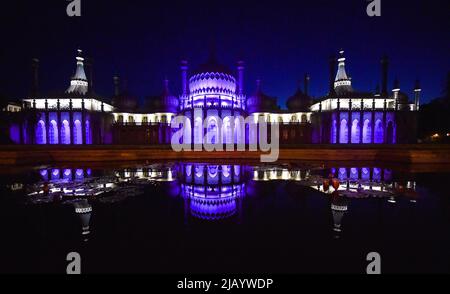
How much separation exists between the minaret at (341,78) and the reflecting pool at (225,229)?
46011mm

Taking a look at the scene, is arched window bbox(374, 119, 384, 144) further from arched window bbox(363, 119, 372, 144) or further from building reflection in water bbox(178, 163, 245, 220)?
building reflection in water bbox(178, 163, 245, 220)

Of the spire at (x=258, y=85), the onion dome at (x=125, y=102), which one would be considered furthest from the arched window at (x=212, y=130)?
the onion dome at (x=125, y=102)

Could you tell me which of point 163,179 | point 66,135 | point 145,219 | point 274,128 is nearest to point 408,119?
point 274,128

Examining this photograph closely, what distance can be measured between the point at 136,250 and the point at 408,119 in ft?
168

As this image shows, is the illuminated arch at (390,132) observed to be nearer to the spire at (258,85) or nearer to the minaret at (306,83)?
the minaret at (306,83)

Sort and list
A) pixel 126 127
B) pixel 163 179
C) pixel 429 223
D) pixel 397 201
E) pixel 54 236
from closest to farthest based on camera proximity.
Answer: pixel 54 236
pixel 429 223
pixel 397 201
pixel 163 179
pixel 126 127

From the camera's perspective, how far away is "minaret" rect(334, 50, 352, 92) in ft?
163

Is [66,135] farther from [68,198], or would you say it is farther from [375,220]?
[375,220]

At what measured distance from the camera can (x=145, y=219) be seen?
5723 mm

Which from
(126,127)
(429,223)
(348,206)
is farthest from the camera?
(126,127)

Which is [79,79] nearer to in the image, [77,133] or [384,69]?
[77,133]

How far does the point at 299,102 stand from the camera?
53.3 m

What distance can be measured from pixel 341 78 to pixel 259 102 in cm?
1825

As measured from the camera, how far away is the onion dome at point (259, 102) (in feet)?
175
